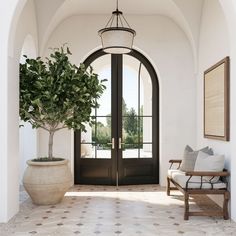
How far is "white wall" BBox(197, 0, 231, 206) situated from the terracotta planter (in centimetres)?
269

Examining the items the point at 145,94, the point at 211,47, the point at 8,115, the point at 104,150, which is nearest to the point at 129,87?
the point at 145,94

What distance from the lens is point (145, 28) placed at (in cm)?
741

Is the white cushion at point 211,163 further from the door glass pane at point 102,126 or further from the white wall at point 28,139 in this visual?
the white wall at point 28,139

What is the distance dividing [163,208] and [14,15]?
372cm

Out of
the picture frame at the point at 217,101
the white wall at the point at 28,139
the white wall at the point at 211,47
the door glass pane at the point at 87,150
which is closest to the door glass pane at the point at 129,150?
the door glass pane at the point at 87,150

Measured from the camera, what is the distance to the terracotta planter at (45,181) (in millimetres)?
5406

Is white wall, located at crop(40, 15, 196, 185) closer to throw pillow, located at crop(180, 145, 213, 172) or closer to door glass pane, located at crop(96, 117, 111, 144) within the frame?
door glass pane, located at crop(96, 117, 111, 144)

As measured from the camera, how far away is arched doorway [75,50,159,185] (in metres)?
7.48

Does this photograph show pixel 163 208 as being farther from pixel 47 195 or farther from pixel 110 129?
pixel 110 129

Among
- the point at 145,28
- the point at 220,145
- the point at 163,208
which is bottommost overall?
the point at 163,208

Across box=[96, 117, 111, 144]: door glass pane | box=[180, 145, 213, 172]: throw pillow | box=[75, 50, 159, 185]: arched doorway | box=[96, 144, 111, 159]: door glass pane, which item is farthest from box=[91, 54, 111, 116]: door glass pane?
box=[180, 145, 213, 172]: throw pillow

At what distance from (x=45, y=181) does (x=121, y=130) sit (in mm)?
2535

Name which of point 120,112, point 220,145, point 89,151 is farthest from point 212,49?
point 89,151

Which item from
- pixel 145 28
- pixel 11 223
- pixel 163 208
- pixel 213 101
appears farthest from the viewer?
pixel 145 28
